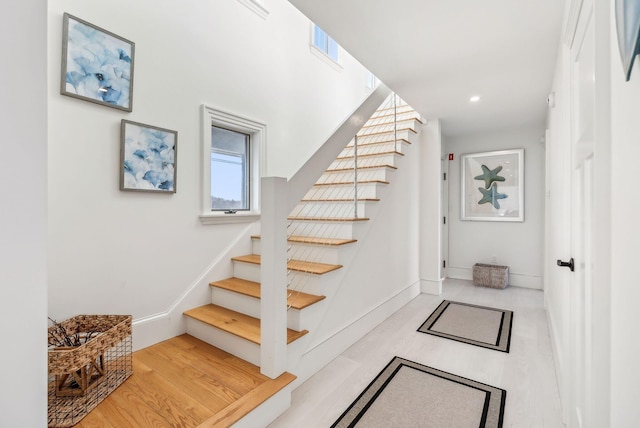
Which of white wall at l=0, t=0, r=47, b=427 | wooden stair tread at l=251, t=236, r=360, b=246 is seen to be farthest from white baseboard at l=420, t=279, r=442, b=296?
white wall at l=0, t=0, r=47, b=427

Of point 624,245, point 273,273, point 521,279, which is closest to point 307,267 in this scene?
point 273,273

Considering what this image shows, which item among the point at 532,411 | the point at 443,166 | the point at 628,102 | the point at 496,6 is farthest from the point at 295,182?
the point at 443,166

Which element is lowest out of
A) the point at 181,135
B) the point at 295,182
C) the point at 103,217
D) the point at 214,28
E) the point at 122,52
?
the point at 103,217

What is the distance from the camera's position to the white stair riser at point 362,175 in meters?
2.94

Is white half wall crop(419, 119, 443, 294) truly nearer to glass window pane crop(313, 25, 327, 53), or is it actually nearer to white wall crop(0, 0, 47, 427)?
glass window pane crop(313, 25, 327, 53)

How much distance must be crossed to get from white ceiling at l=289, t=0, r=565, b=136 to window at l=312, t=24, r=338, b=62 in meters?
1.37

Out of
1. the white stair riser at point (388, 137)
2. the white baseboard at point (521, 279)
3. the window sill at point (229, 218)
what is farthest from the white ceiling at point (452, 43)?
the white baseboard at point (521, 279)

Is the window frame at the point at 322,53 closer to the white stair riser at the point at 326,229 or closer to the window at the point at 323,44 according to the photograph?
the window at the point at 323,44

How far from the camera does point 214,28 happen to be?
2506 mm

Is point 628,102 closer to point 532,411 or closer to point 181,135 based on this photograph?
point 532,411

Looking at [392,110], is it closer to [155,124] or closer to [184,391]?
[155,124]

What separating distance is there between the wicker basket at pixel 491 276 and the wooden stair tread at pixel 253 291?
318 cm

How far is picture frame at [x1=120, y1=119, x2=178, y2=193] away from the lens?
1.95m

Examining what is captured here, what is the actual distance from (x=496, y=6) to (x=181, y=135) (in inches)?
89.5
